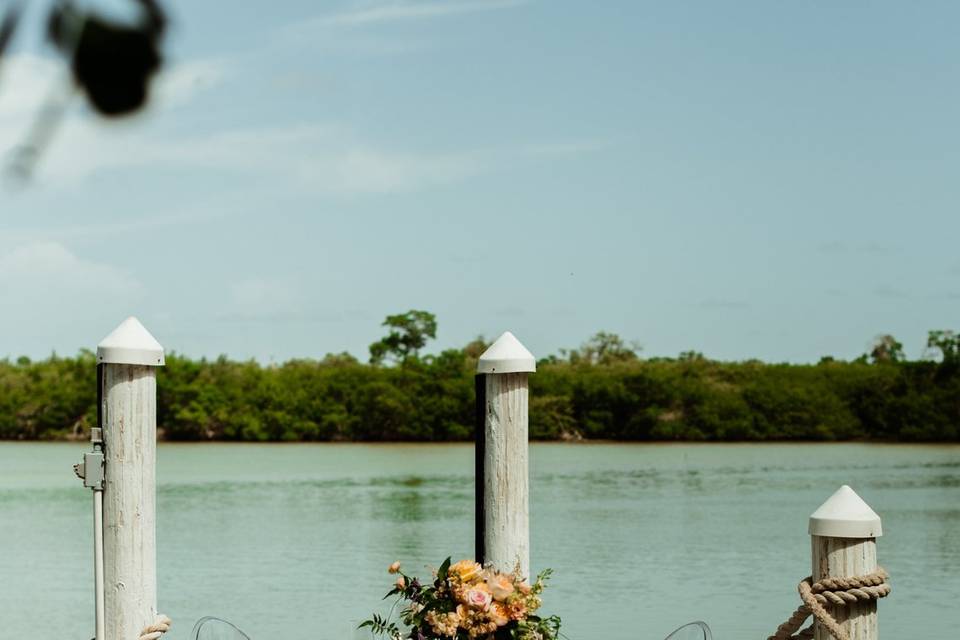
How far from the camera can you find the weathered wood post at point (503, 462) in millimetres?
4383

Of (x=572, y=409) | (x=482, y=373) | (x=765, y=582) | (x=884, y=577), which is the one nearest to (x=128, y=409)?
(x=482, y=373)

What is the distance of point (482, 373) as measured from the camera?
14.7 ft

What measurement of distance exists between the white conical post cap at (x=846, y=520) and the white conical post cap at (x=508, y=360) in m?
1.15

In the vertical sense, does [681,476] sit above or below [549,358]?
below

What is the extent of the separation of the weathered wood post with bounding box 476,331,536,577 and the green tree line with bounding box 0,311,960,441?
141 feet

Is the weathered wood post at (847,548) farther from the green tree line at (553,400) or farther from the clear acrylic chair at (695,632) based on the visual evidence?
the green tree line at (553,400)

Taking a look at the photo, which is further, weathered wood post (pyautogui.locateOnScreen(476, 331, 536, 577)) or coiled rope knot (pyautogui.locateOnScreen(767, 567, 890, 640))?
weathered wood post (pyautogui.locateOnScreen(476, 331, 536, 577))

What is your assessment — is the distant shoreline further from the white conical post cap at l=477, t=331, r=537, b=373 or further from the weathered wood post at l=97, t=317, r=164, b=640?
the weathered wood post at l=97, t=317, r=164, b=640

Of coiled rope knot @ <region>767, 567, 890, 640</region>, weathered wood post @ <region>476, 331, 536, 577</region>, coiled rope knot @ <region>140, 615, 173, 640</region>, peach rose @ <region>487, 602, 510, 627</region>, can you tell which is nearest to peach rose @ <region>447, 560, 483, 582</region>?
peach rose @ <region>487, 602, 510, 627</region>

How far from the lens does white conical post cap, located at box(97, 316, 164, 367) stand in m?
3.89

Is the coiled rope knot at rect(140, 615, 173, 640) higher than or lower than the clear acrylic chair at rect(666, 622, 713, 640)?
higher

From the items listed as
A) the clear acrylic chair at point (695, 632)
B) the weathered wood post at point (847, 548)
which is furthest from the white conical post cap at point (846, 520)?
the clear acrylic chair at point (695, 632)

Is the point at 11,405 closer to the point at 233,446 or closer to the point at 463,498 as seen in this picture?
the point at 233,446

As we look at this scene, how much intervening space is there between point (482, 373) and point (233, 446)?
45072 mm
